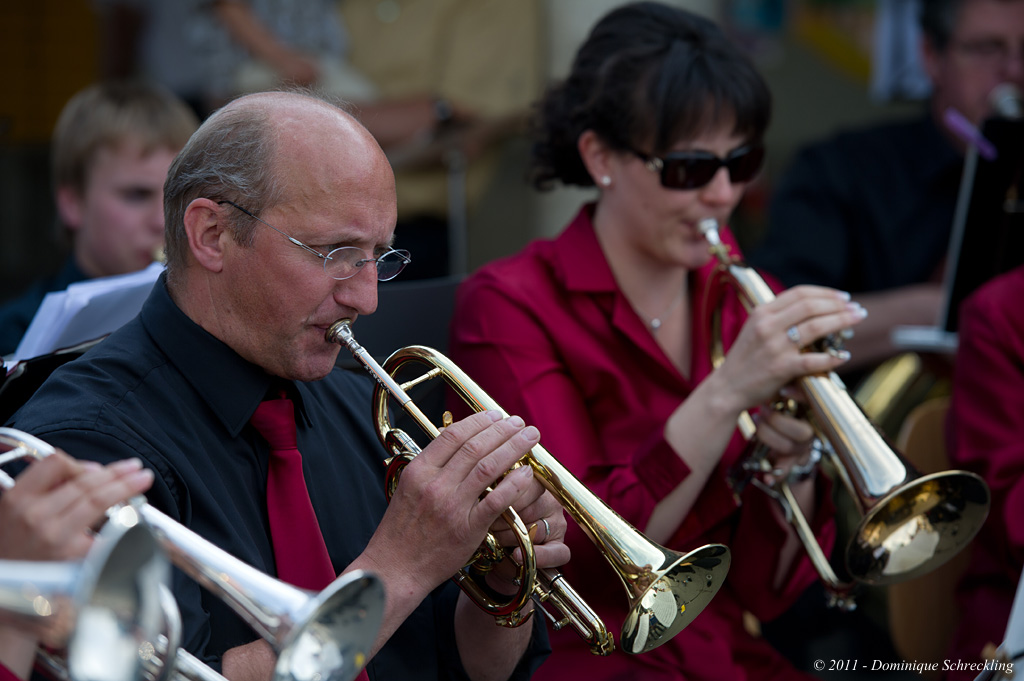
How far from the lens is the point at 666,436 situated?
221 cm

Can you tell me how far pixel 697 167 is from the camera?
2436 mm

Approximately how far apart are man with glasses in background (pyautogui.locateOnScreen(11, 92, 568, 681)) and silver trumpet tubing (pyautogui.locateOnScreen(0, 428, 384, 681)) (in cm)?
22

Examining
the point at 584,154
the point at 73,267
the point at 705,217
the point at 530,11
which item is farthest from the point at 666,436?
the point at 530,11

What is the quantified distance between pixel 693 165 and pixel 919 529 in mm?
902

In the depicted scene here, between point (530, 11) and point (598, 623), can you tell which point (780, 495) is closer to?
point (598, 623)

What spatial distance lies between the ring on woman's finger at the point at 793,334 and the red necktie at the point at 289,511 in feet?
3.24

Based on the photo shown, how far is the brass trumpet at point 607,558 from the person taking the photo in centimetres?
179

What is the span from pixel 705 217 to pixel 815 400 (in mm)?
530

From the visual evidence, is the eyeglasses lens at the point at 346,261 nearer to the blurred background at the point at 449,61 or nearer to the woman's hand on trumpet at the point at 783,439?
the woman's hand on trumpet at the point at 783,439

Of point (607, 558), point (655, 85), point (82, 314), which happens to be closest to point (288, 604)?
point (607, 558)

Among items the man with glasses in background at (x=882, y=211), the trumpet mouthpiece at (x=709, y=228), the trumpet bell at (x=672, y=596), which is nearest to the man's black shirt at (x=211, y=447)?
the trumpet bell at (x=672, y=596)

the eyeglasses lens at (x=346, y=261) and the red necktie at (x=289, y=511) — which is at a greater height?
the eyeglasses lens at (x=346, y=261)

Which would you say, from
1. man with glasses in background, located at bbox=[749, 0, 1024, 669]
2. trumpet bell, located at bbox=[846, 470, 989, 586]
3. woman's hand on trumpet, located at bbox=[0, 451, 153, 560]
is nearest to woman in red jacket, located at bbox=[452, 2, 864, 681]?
trumpet bell, located at bbox=[846, 470, 989, 586]

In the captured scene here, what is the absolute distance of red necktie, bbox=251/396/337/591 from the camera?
1.68 m
